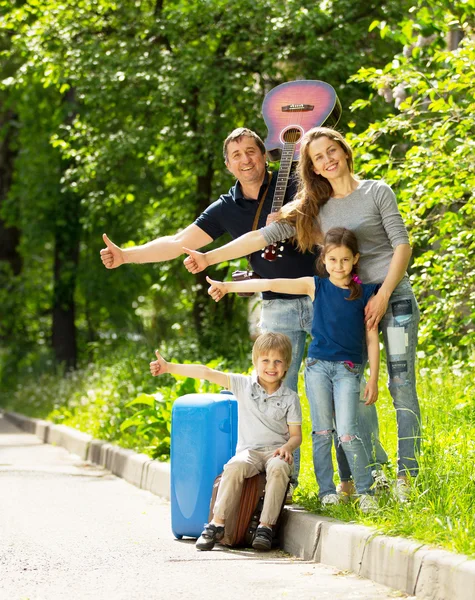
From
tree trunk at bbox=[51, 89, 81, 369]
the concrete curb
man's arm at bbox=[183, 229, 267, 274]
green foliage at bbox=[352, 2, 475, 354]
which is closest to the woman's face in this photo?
man's arm at bbox=[183, 229, 267, 274]

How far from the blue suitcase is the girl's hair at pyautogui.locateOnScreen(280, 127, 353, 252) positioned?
3.63 ft

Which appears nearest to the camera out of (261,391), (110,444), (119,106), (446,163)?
(261,391)

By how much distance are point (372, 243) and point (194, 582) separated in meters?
2.07

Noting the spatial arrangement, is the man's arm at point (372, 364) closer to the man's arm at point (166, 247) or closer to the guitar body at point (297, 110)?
the man's arm at point (166, 247)

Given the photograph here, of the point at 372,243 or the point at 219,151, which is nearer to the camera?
the point at 372,243

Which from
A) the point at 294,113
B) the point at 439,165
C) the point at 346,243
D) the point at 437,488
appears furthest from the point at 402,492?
the point at 439,165

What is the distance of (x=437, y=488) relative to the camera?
5496mm

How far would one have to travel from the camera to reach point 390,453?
7.30 metres

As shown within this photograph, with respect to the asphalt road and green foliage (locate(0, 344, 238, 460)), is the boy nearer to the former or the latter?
the asphalt road

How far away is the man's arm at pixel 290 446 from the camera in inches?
242

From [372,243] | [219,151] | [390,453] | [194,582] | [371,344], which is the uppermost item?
[219,151]

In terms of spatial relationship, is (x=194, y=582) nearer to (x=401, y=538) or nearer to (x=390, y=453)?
(x=401, y=538)

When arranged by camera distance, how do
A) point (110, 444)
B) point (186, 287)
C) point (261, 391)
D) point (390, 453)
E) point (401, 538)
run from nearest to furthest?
point (401, 538)
point (261, 391)
point (390, 453)
point (110, 444)
point (186, 287)

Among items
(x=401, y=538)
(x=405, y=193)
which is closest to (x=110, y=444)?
(x=405, y=193)
